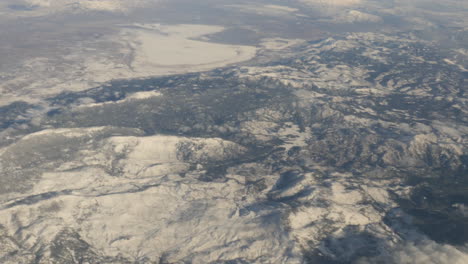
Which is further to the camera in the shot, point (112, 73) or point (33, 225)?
point (112, 73)

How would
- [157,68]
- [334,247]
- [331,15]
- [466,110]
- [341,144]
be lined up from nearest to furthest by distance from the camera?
[334,247], [341,144], [466,110], [157,68], [331,15]

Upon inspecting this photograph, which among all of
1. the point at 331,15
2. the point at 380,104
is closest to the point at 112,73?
the point at 380,104

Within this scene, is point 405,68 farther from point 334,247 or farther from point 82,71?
point 82,71

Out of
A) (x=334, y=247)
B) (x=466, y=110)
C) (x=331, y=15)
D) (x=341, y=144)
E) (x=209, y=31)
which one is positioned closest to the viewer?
(x=334, y=247)

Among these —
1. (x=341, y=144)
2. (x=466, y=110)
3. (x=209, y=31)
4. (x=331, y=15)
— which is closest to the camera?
(x=341, y=144)

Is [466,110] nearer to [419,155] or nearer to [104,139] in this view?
[419,155]

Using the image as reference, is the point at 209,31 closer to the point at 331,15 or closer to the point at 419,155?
the point at 331,15

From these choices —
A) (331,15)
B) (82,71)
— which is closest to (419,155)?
(82,71)

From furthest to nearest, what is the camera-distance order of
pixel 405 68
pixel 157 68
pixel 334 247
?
1. pixel 157 68
2. pixel 405 68
3. pixel 334 247

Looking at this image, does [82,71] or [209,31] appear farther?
[209,31]
